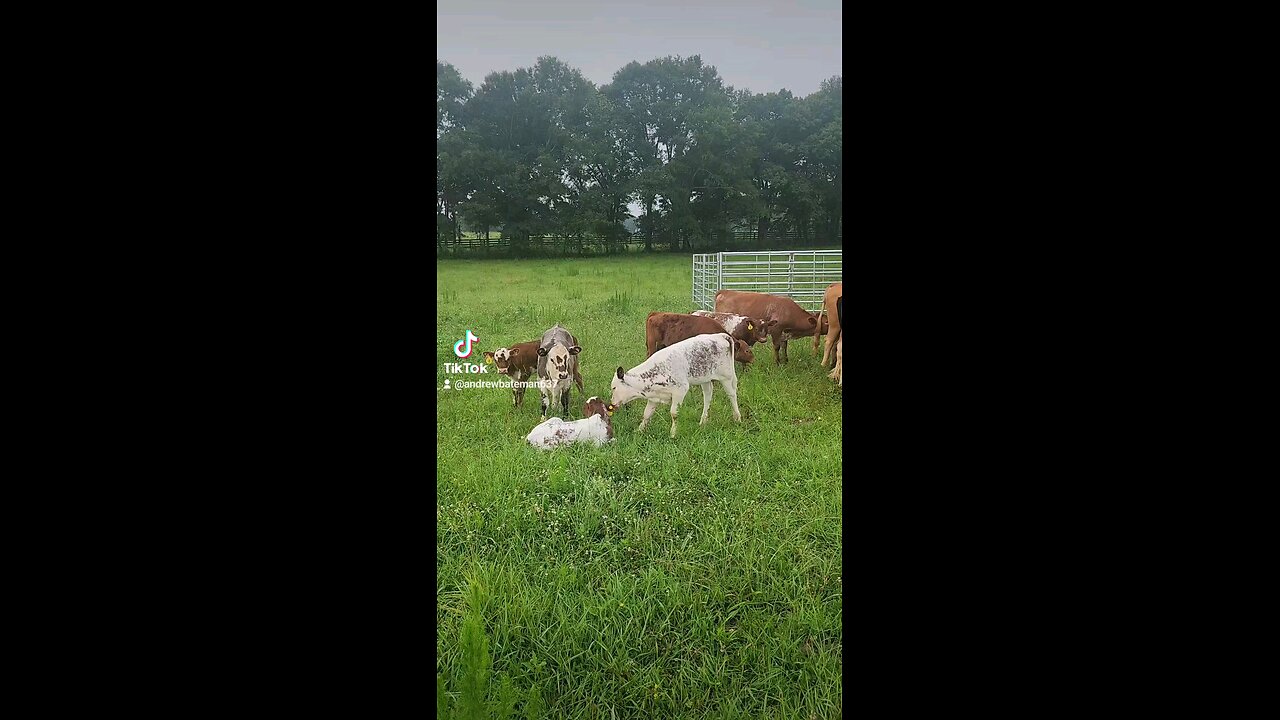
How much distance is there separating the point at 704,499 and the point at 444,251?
2.86 ft

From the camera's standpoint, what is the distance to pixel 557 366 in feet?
6.12

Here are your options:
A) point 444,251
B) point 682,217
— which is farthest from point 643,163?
point 444,251

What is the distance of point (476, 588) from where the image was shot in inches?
56.3

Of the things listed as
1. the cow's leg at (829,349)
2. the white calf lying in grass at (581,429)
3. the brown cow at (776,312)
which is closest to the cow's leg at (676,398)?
the white calf lying in grass at (581,429)

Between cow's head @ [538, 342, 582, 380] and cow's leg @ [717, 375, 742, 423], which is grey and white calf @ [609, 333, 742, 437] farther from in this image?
cow's head @ [538, 342, 582, 380]

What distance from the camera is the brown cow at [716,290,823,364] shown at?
7.41ft

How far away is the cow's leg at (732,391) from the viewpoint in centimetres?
211

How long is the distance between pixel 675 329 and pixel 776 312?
0.48m

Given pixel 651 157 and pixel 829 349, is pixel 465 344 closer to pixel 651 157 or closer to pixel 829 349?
pixel 651 157

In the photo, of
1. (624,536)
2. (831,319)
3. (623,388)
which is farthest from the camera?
(831,319)

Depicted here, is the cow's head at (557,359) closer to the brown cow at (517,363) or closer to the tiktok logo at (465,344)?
the brown cow at (517,363)

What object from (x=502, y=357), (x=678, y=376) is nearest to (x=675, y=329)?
(x=678, y=376)

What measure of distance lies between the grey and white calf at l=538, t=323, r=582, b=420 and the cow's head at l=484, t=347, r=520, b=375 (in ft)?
0.30

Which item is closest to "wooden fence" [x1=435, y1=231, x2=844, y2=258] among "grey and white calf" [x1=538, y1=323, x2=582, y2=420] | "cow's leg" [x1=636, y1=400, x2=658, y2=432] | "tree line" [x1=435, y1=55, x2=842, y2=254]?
"tree line" [x1=435, y1=55, x2=842, y2=254]
